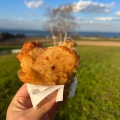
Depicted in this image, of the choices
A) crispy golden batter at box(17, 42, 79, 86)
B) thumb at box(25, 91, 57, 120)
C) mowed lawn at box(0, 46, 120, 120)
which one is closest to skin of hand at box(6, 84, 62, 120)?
thumb at box(25, 91, 57, 120)

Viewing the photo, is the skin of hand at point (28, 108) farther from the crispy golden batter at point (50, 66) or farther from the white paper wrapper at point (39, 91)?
the crispy golden batter at point (50, 66)

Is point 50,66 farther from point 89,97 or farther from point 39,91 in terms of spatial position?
point 89,97

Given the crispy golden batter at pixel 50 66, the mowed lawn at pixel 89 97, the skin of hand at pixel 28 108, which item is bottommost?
the mowed lawn at pixel 89 97

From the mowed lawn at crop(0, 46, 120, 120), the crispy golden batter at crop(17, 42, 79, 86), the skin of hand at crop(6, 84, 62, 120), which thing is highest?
the crispy golden batter at crop(17, 42, 79, 86)

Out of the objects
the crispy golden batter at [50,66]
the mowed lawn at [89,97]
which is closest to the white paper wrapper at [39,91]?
the crispy golden batter at [50,66]

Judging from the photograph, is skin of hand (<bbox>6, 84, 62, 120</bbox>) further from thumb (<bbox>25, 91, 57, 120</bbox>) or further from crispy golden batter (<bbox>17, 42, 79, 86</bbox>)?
crispy golden batter (<bbox>17, 42, 79, 86</bbox>)
